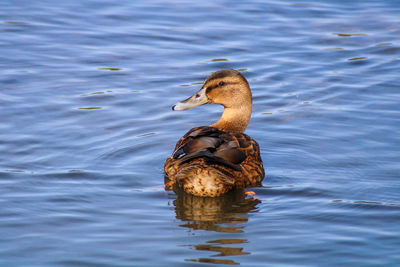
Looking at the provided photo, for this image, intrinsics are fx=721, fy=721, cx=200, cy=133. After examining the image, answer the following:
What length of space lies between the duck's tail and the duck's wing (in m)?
0.14

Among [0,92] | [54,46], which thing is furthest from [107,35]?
[0,92]

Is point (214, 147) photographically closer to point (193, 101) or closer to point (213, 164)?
point (213, 164)

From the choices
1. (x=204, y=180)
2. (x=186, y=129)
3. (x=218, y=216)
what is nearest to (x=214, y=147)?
(x=204, y=180)

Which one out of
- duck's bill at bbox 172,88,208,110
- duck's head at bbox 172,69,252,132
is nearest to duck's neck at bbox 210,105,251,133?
duck's head at bbox 172,69,252,132

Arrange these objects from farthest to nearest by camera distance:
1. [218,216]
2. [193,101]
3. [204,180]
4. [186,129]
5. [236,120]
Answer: [186,129] < [236,120] < [193,101] < [204,180] < [218,216]

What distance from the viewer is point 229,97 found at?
9.40m

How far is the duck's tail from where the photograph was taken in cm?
761

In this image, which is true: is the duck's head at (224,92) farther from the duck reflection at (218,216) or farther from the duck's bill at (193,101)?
the duck reflection at (218,216)

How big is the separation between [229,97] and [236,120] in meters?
0.32

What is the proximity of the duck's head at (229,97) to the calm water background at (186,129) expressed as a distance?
52cm

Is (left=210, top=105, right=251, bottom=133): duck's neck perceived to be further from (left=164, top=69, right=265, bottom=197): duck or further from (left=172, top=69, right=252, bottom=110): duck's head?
(left=164, top=69, right=265, bottom=197): duck

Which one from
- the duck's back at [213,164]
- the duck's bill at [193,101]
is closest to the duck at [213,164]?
the duck's back at [213,164]

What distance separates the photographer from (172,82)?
1165cm

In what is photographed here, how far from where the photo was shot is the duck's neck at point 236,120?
9.42 meters
